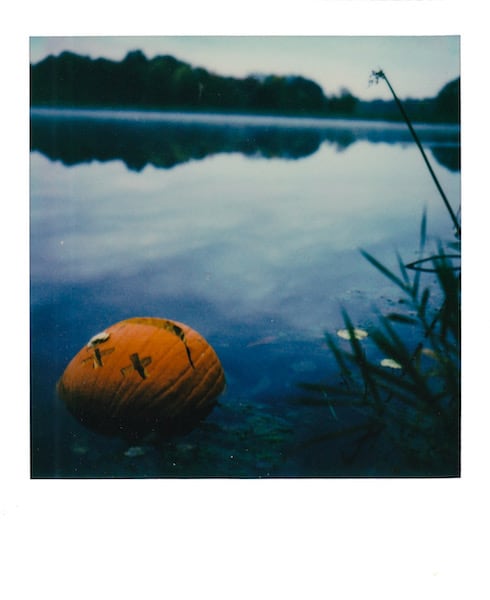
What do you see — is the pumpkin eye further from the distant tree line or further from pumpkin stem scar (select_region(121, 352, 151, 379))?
the distant tree line

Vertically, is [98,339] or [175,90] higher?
[175,90]

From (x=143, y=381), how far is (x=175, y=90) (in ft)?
3.48

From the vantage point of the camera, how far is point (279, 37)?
Answer: 7.19 ft

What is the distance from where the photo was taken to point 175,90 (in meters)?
2.23

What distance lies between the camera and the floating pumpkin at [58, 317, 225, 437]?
2.11 meters

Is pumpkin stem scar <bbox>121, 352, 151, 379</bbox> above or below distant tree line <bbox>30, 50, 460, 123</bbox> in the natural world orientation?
below

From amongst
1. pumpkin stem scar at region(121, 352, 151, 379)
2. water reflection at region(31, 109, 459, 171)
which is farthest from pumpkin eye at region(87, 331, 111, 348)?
water reflection at region(31, 109, 459, 171)

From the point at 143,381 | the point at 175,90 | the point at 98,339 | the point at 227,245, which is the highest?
the point at 175,90

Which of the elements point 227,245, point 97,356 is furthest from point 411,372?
point 97,356

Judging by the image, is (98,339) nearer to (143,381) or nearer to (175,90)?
(143,381)

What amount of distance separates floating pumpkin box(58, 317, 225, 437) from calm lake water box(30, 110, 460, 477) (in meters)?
0.06

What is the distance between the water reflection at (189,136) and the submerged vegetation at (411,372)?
0.12 meters
